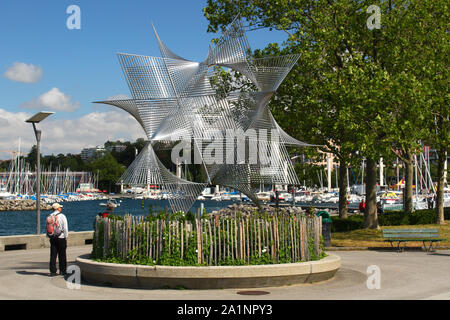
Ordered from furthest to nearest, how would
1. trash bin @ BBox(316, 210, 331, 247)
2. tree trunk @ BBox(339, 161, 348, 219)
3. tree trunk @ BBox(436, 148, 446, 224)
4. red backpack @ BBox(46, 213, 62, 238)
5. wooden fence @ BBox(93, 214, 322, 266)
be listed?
tree trunk @ BBox(339, 161, 348, 219) → tree trunk @ BBox(436, 148, 446, 224) → trash bin @ BBox(316, 210, 331, 247) → red backpack @ BBox(46, 213, 62, 238) → wooden fence @ BBox(93, 214, 322, 266)

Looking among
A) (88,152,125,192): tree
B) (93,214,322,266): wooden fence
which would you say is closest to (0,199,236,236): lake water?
(88,152,125,192): tree

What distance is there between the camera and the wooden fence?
583 inches

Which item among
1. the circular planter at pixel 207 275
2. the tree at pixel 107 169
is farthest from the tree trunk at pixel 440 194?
the tree at pixel 107 169

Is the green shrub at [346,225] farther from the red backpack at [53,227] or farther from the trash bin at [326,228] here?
the red backpack at [53,227]

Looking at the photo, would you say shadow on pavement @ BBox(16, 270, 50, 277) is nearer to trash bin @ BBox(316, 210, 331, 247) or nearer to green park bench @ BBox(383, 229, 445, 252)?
trash bin @ BBox(316, 210, 331, 247)

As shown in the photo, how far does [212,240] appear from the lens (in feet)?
49.0

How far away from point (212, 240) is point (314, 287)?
9.26 feet

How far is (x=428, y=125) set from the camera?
29719 mm

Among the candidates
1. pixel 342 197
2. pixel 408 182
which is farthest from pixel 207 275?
pixel 408 182

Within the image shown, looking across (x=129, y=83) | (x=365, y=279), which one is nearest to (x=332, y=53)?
(x=129, y=83)

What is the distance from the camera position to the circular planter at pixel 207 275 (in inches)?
551

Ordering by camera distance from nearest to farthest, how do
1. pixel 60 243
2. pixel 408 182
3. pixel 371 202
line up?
pixel 60 243 → pixel 371 202 → pixel 408 182

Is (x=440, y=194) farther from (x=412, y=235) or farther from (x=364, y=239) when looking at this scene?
(x=412, y=235)

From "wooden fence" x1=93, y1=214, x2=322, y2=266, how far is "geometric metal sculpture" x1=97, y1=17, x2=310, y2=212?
9.32 feet
